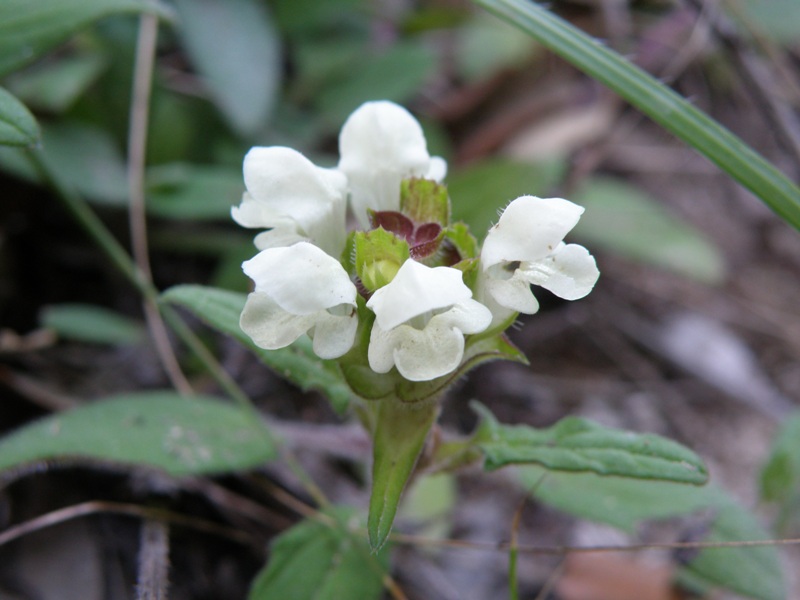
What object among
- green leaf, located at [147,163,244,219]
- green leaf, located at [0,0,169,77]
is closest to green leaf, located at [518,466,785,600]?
green leaf, located at [147,163,244,219]

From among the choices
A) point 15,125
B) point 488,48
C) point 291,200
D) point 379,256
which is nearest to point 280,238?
point 291,200

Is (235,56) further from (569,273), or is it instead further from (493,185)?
(569,273)

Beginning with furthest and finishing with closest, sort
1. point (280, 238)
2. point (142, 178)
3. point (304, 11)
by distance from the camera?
1. point (304, 11)
2. point (142, 178)
3. point (280, 238)

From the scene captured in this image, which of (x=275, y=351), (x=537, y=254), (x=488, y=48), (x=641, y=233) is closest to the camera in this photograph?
(x=537, y=254)

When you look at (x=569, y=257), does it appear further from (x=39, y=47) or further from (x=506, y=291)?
(x=39, y=47)

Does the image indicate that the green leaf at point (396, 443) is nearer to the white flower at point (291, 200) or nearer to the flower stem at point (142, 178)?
the white flower at point (291, 200)

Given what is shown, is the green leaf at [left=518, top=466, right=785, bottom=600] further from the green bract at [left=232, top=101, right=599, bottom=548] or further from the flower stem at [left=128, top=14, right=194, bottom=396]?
the flower stem at [left=128, top=14, right=194, bottom=396]

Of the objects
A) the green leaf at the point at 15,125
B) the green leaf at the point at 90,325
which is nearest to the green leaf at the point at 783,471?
the green leaf at the point at 90,325

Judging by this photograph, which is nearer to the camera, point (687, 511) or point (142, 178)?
point (687, 511)
